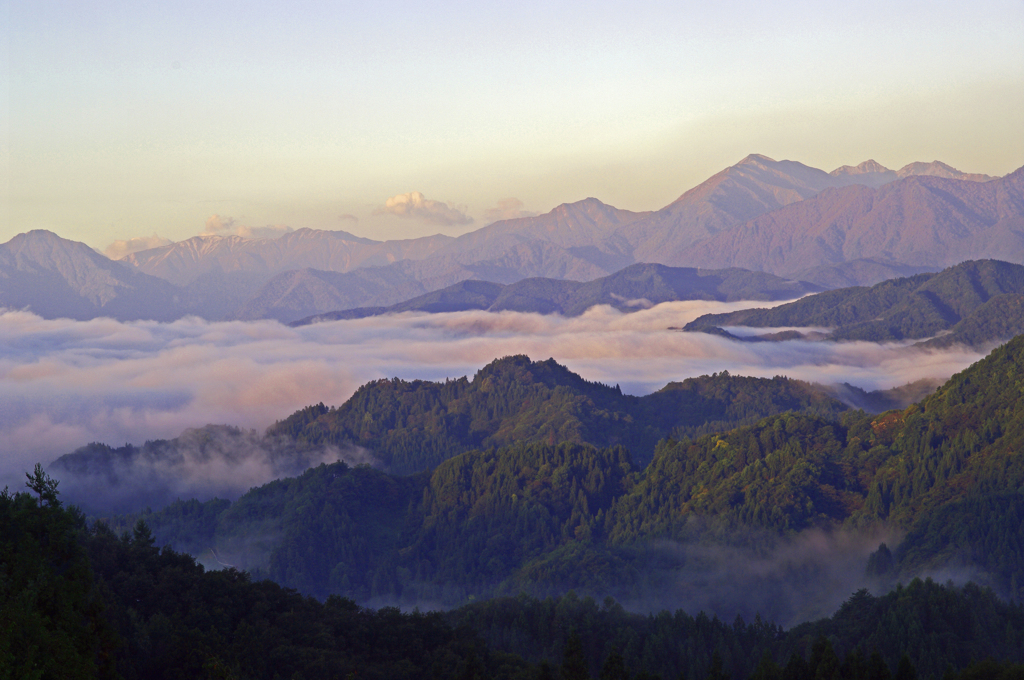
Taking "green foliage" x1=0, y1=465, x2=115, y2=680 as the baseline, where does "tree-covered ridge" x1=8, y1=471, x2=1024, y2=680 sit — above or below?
below

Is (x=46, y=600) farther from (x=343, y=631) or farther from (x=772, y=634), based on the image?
(x=772, y=634)

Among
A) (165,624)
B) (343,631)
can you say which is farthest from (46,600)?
(343,631)

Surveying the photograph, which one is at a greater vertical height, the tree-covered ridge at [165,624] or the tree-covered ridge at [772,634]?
the tree-covered ridge at [165,624]

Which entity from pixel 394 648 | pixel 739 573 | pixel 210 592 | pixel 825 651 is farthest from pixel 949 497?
pixel 210 592

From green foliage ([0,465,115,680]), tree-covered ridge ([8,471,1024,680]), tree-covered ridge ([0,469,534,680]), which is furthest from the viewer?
tree-covered ridge ([8,471,1024,680])

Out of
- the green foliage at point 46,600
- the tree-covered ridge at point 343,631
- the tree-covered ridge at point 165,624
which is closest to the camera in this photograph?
A: the green foliage at point 46,600

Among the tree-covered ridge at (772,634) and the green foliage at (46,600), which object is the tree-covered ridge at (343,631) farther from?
the tree-covered ridge at (772,634)

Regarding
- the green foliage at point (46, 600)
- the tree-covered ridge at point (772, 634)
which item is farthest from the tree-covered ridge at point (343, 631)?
the tree-covered ridge at point (772, 634)

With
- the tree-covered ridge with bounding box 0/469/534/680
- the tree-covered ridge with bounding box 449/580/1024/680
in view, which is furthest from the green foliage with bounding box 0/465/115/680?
the tree-covered ridge with bounding box 449/580/1024/680

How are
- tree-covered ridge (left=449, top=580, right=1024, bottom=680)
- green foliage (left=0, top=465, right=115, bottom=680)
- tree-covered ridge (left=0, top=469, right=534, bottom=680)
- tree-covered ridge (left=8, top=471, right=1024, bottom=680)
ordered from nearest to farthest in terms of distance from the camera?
green foliage (left=0, top=465, right=115, bottom=680) < tree-covered ridge (left=0, top=469, right=534, bottom=680) < tree-covered ridge (left=8, top=471, right=1024, bottom=680) < tree-covered ridge (left=449, top=580, right=1024, bottom=680)

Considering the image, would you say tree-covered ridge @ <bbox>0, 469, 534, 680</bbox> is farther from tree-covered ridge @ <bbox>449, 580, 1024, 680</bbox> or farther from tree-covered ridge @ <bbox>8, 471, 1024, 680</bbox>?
tree-covered ridge @ <bbox>449, 580, 1024, 680</bbox>

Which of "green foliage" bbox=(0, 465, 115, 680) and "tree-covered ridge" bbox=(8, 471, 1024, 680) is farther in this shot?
"tree-covered ridge" bbox=(8, 471, 1024, 680)
